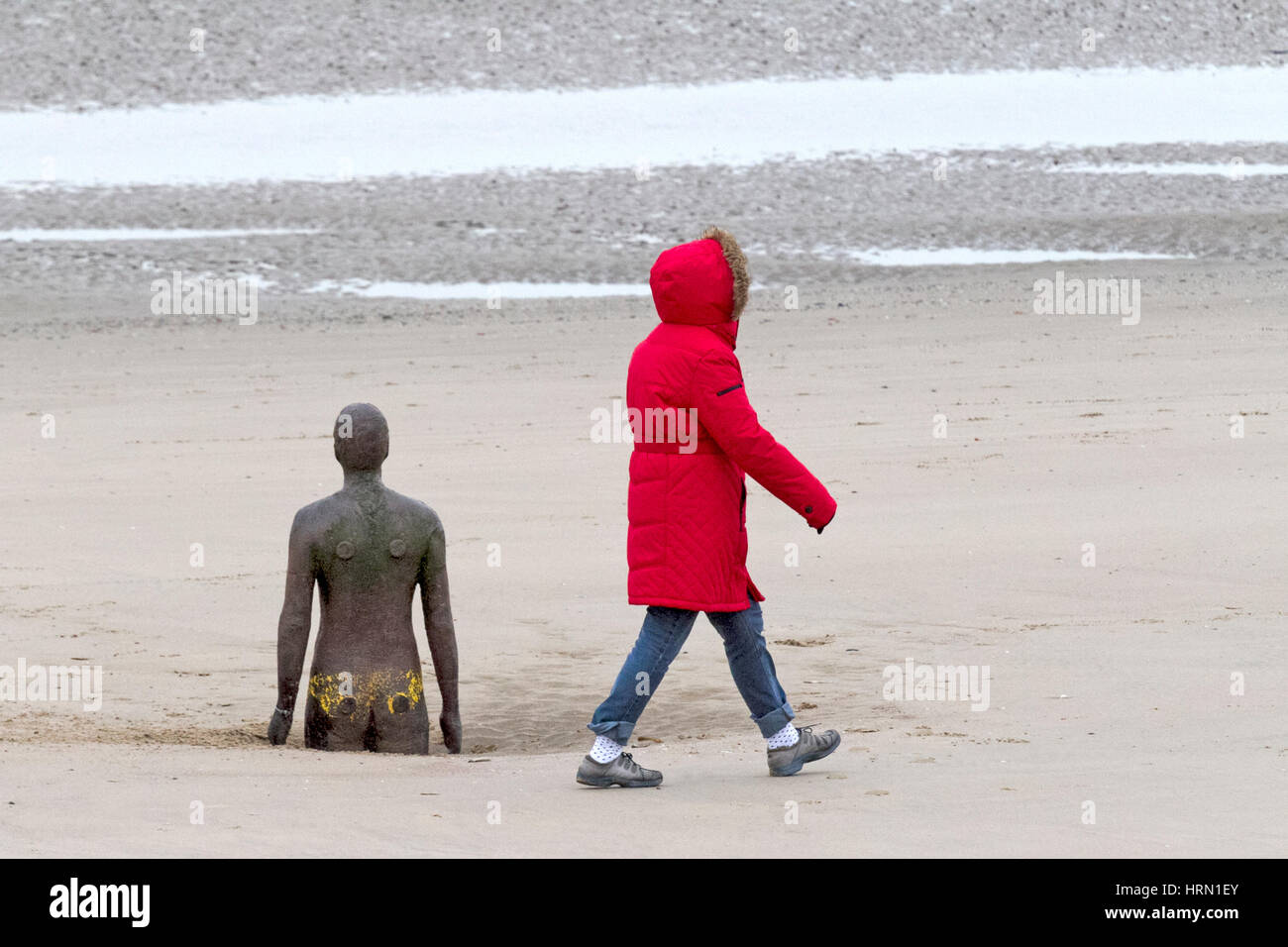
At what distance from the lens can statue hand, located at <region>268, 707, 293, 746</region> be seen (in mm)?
6266

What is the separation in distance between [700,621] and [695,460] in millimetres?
3596

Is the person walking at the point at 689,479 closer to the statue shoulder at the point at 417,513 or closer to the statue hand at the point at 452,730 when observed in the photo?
the statue hand at the point at 452,730

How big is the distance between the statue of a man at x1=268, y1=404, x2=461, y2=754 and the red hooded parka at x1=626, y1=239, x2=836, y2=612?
96cm

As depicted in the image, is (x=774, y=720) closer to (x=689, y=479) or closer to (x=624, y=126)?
(x=689, y=479)

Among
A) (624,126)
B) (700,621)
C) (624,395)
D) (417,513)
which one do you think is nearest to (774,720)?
(417,513)

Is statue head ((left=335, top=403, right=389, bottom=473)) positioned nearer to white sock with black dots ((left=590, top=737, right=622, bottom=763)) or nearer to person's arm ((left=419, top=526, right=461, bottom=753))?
person's arm ((left=419, top=526, right=461, bottom=753))

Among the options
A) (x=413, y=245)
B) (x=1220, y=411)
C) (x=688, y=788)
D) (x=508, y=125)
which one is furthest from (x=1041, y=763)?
(x=508, y=125)

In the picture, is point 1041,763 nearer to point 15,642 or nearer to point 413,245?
point 15,642

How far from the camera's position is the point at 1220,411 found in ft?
45.0

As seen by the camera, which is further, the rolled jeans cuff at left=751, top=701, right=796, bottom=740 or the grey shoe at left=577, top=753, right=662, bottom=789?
the rolled jeans cuff at left=751, top=701, right=796, bottom=740

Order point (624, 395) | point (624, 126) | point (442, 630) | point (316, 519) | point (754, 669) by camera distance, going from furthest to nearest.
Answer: point (624, 126), point (624, 395), point (442, 630), point (316, 519), point (754, 669)

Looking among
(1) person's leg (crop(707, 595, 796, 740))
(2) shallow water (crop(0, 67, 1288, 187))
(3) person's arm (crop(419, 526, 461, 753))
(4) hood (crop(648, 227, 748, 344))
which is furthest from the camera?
(2) shallow water (crop(0, 67, 1288, 187))

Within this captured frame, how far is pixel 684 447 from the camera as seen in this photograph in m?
5.53

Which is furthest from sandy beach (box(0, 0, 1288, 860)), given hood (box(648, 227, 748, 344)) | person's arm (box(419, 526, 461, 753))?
hood (box(648, 227, 748, 344))
